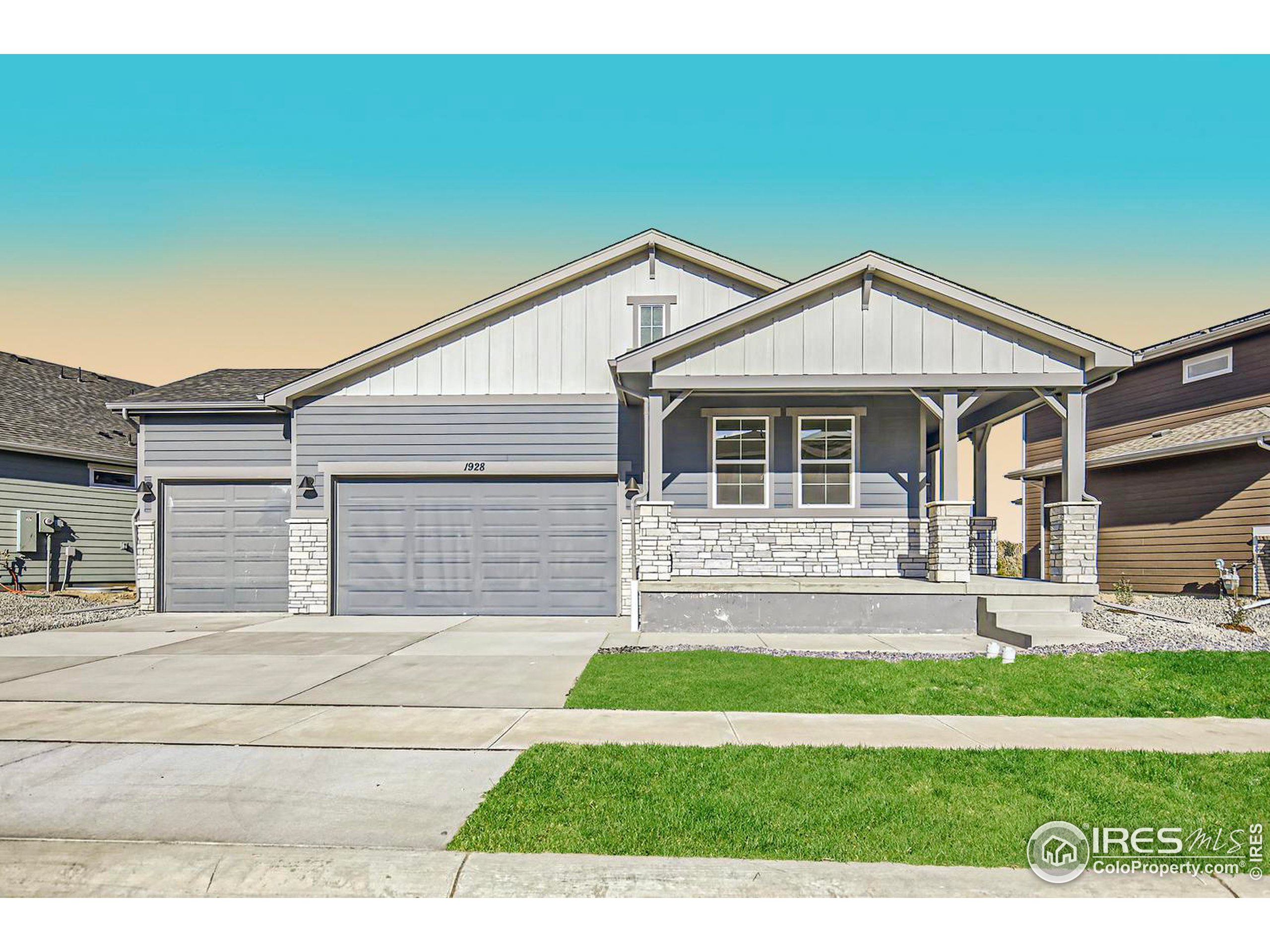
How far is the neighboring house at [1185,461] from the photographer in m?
14.7

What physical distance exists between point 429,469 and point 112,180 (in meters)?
9.13

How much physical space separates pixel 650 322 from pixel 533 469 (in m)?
3.61

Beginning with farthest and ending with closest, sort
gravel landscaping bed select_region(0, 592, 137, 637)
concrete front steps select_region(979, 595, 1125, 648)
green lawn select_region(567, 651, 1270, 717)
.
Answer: gravel landscaping bed select_region(0, 592, 137, 637)
concrete front steps select_region(979, 595, 1125, 648)
green lawn select_region(567, 651, 1270, 717)

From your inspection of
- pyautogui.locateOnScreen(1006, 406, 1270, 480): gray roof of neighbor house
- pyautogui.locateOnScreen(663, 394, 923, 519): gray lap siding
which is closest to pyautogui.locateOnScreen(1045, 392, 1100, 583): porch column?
pyautogui.locateOnScreen(663, 394, 923, 519): gray lap siding

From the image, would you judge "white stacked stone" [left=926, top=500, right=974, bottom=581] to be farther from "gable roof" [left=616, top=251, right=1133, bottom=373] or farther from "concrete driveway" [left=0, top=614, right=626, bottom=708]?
"concrete driveway" [left=0, top=614, right=626, bottom=708]

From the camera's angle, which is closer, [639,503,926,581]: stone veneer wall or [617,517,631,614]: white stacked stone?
[639,503,926,581]: stone veneer wall

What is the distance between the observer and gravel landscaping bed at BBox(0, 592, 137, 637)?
11.4 metres

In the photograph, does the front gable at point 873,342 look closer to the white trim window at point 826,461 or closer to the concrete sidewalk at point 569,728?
the white trim window at point 826,461

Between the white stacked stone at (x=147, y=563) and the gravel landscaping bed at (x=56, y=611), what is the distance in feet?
1.04

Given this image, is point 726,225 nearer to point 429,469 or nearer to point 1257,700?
point 429,469

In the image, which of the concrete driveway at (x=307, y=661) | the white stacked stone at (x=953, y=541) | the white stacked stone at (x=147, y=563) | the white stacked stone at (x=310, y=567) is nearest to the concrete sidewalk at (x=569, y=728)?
the concrete driveway at (x=307, y=661)

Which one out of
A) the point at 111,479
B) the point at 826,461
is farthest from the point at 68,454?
the point at 826,461

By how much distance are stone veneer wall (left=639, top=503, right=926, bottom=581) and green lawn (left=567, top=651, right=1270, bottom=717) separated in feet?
12.5

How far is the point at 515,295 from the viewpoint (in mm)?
13195
